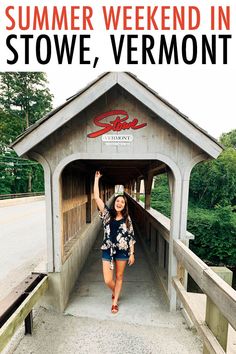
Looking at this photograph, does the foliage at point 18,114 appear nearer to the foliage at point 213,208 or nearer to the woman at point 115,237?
the foliage at point 213,208

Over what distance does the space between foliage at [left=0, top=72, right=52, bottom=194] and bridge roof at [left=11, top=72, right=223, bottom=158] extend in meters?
23.5

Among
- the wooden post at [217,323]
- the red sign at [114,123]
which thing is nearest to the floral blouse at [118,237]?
the red sign at [114,123]

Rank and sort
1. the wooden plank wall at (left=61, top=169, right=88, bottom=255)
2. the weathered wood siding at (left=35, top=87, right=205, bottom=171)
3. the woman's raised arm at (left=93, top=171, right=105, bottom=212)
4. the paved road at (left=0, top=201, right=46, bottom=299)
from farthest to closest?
the paved road at (left=0, top=201, right=46, bottom=299) < the wooden plank wall at (left=61, top=169, right=88, bottom=255) < the weathered wood siding at (left=35, top=87, right=205, bottom=171) < the woman's raised arm at (left=93, top=171, right=105, bottom=212)

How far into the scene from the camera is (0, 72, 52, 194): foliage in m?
24.1

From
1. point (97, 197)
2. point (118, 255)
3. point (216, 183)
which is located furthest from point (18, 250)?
point (216, 183)

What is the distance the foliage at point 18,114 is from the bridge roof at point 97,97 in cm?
2350

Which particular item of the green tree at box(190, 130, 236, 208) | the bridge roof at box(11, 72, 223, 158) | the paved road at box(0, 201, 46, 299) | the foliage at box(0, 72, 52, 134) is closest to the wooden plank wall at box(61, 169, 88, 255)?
the bridge roof at box(11, 72, 223, 158)

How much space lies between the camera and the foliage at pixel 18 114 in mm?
24125

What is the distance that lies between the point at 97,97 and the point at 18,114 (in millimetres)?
26769

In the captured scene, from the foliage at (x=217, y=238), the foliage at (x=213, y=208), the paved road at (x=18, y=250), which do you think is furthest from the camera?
the foliage at (x=213, y=208)

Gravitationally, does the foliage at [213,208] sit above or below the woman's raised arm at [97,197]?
below

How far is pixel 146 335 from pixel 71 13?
5414 mm

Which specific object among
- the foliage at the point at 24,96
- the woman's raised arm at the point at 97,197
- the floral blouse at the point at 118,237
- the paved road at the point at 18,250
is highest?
the foliage at the point at 24,96

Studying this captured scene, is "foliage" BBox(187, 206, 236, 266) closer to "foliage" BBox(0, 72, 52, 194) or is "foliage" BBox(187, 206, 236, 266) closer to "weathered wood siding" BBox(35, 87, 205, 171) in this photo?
"weathered wood siding" BBox(35, 87, 205, 171)
